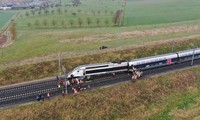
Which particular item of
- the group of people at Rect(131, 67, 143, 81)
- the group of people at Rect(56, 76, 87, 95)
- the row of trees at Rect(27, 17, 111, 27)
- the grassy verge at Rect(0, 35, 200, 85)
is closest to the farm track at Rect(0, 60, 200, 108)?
the group of people at Rect(56, 76, 87, 95)

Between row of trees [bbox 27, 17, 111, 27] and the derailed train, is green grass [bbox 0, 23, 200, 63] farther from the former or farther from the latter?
row of trees [bbox 27, 17, 111, 27]

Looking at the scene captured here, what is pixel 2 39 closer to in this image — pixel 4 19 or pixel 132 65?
pixel 4 19

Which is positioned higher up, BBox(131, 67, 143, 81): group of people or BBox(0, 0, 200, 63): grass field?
BBox(0, 0, 200, 63): grass field

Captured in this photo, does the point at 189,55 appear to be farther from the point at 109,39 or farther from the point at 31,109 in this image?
the point at 31,109

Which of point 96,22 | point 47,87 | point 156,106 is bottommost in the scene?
point 156,106

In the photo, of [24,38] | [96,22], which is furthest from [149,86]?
[96,22]

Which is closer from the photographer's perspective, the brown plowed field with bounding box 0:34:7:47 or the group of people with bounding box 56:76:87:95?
the group of people with bounding box 56:76:87:95

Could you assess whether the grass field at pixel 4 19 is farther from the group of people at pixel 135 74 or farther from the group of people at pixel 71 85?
the group of people at pixel 135 74
